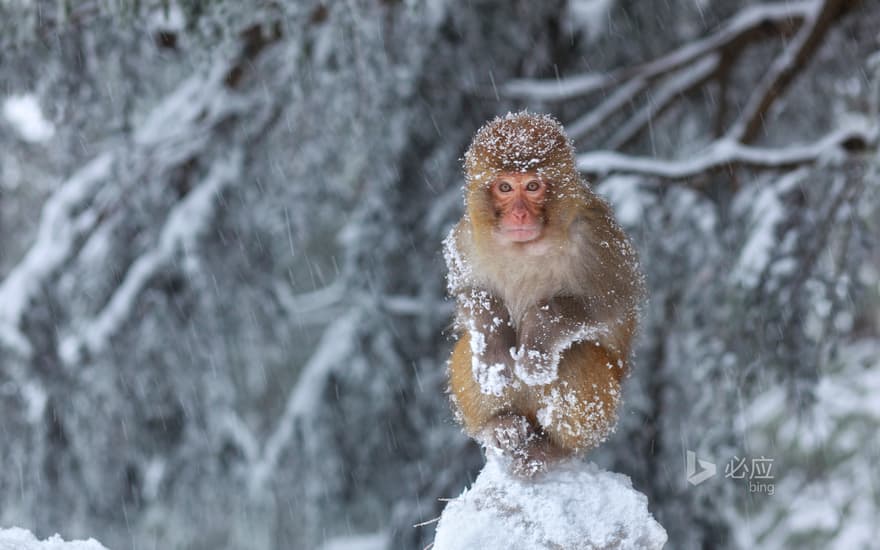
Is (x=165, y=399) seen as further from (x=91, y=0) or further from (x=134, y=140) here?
(x=91, y=0)

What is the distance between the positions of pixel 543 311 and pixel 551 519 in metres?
0.42

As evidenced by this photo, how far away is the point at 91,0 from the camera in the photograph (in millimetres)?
3420

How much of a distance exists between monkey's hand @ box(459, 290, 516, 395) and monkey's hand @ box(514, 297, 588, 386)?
0.11ft

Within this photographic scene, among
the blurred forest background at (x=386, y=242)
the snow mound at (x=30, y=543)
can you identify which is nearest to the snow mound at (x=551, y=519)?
the snow mound at (x=30, y=543)

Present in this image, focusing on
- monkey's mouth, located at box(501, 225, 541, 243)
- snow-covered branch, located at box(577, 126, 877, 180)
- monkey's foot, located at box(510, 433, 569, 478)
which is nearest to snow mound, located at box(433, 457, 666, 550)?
monkey's foot, located at box(510, 433, 569, 478)

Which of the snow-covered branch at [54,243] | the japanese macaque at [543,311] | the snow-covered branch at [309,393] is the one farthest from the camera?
the snow-covered branch at [309,393]

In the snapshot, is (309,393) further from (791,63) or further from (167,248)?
(791,63)

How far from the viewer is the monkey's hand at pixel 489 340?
1.91 meters

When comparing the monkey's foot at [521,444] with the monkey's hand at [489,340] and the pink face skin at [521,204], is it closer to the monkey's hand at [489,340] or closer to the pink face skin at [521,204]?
the monkey's hand at [489,340]

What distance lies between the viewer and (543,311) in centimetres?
189

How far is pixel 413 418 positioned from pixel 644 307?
254 cm

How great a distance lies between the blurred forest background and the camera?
3.33m

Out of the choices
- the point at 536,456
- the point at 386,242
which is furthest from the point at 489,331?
the point at 386,242

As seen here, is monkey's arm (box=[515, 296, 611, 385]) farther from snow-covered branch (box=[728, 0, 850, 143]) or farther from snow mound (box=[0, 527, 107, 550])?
snow-covered branch (box=[728, 0, 850, 143])
